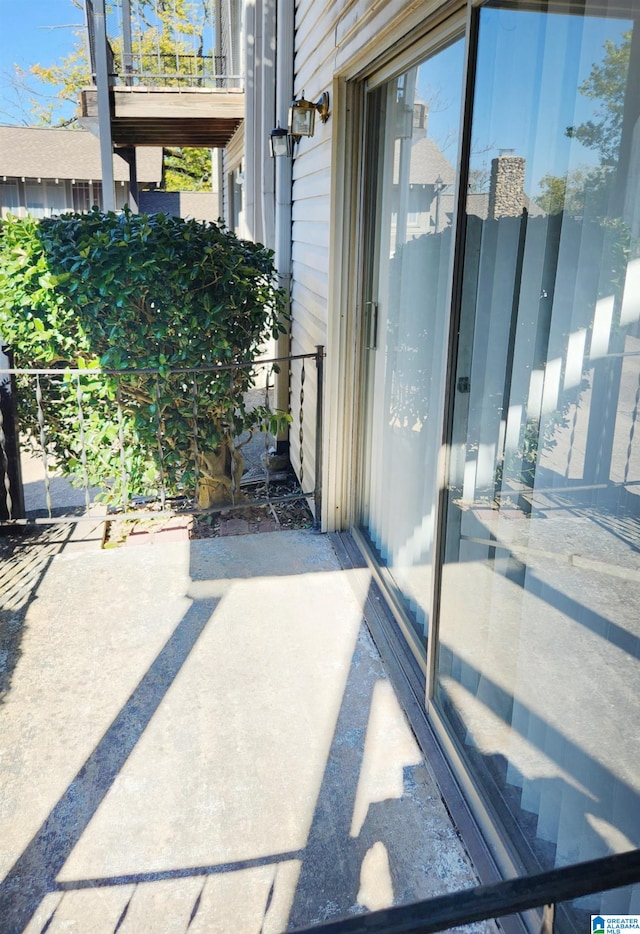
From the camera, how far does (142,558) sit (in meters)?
3.54

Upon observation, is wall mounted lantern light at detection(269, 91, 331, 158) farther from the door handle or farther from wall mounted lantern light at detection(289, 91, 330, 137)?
the door handle

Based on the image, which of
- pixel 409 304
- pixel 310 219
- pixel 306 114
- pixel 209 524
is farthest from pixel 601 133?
pixel 209 524

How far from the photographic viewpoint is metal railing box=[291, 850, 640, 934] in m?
0.68

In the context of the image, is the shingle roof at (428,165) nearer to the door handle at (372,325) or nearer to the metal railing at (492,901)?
the door handle at (372,325)

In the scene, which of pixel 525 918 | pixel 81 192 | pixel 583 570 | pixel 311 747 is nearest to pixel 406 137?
pixel 583 570

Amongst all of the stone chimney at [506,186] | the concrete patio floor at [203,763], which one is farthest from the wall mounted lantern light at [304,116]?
the concrete patio floor at [203,763]

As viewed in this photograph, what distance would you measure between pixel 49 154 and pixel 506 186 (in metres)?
18.3

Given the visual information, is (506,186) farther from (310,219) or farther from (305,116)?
(310,219)

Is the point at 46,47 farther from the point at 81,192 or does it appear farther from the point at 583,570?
the point at 583,570

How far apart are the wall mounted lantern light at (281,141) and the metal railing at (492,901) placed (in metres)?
4.31

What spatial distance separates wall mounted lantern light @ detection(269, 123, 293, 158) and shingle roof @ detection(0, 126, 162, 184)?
45.1ft

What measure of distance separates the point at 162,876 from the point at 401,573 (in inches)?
59.5

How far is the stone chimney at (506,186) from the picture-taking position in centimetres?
161

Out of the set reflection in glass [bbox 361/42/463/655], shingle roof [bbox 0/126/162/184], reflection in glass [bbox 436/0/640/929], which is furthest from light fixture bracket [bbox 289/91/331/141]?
shingle roof [bbox 0/126/162/184]
